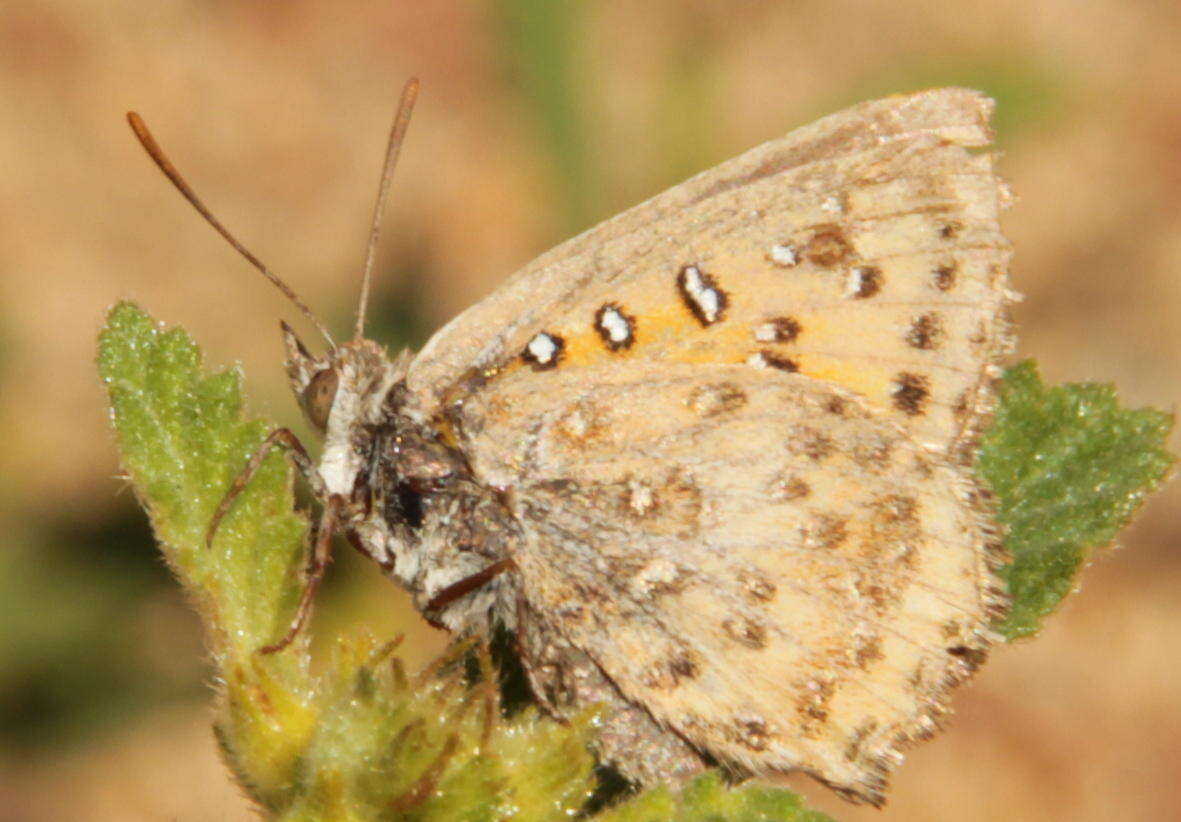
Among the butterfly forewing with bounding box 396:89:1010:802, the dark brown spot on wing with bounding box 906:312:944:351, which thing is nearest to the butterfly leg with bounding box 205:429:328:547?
the butterfly forewing with bounding box 396:89:1010:802

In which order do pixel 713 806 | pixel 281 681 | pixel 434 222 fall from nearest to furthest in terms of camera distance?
pixel 713 806 < pixel 281 681 < pixel 434 222

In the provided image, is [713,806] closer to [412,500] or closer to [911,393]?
[412,500]

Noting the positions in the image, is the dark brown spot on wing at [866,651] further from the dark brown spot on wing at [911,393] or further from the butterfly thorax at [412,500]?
the butterfly thorax at [412,500]

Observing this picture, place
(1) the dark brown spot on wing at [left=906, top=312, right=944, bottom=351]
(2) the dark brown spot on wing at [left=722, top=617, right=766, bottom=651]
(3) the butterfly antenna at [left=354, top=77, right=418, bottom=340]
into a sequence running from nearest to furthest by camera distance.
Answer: (2) the dark brown spot on wing at [left=722, top=617, right=766, bottom=651] < (1) the dark brown spot on wing at [left=906, top=312, right=944, bottom=351] < (3) the butterfly antenna at [left=354, top=77, right=418, bottom=340]

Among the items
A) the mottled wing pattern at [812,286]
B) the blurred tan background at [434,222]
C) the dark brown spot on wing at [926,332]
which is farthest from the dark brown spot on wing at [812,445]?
the blurred tan background at [434,222]

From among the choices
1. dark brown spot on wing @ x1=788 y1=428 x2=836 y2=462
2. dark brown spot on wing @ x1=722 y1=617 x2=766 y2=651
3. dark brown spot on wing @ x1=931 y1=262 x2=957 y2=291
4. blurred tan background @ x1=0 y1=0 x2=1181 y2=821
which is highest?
blurred tan background @ x1=0 y1=0 x2=1181 y2=821

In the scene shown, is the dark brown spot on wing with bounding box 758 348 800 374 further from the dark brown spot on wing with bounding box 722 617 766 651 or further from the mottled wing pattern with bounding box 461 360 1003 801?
the dark brown spot on wing with bounding box 722 617 766 651

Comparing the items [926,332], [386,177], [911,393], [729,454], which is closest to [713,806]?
[729,454]

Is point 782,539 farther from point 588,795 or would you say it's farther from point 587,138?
point 587,138
